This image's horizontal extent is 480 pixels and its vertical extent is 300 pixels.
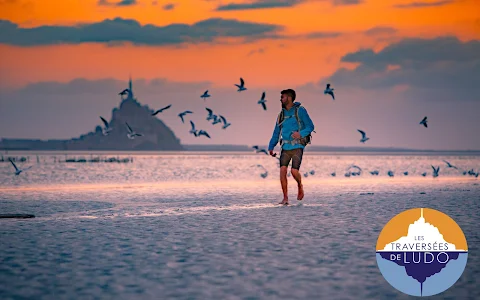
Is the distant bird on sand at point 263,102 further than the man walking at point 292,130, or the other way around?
the distant bird on sand at point 263,102

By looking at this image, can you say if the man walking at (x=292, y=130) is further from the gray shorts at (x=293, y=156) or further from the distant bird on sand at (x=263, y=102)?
the distant bird on sand at (x=263, y=102)

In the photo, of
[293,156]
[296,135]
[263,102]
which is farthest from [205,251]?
[263,102]

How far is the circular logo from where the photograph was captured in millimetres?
6852

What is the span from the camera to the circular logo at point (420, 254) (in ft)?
22.5

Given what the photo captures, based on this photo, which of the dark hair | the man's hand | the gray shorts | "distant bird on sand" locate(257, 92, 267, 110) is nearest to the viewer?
the man's hand

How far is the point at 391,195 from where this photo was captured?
20.0m

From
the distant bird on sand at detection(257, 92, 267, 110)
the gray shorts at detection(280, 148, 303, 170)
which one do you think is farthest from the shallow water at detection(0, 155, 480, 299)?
the distant bird on sand at detection(257, 92, 267, 110)

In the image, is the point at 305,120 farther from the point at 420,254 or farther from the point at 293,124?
the point at 420,254

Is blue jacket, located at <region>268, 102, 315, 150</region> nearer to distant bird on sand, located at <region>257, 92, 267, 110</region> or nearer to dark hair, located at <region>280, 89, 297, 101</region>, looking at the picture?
dark hair, located at <region>280, 89, 297, 101</region>

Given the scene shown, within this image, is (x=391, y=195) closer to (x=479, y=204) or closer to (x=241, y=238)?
(x=479, y=204)

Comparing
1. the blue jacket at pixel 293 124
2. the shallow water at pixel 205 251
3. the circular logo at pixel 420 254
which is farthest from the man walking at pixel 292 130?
the circular logo at pixel 420 254

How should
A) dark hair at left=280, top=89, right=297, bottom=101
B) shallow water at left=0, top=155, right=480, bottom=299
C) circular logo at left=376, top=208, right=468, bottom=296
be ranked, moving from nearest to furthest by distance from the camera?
1. shallow water at left=0, top=155, right=480, bottom=299
2. circular logo at left=376, top=208, right=468, bottom=296
3. dark hair at left=280, top=89, right=297, bottom=101

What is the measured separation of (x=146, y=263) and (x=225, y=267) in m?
1.05

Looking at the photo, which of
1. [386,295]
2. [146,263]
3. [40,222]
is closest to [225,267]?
[146,263]
